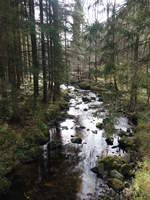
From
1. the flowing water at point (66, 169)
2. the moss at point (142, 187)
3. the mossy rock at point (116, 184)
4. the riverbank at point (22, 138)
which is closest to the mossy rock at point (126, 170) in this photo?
the mossy rock at point (116, 184)

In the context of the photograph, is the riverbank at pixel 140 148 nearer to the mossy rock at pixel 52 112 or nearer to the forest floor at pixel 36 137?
the forest floor at pixel 36 137

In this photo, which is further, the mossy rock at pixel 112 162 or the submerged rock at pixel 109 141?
the submerged rock at pixel 109 141

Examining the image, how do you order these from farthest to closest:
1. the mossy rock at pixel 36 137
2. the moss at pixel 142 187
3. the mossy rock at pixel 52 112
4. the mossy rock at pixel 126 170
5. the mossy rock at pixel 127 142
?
the mossy rock at pixel 52 112 < the mossy rock at pixel 127 142 < the mossy rock at pixel 36 137 < the mossy rock at pixel 126 170 < the moss at pixel 142 187

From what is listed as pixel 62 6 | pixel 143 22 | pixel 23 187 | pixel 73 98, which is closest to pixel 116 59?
pixel 143 22

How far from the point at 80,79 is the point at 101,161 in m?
29.9

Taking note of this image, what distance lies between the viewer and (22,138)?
9844 mm

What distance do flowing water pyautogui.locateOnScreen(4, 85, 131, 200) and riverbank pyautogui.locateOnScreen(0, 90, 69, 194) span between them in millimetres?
362

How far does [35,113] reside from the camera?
12.8m

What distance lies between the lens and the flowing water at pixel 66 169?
7.19 meters

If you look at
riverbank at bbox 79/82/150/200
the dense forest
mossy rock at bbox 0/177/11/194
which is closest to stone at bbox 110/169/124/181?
the dense forest

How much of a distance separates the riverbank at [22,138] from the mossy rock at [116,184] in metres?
3.57

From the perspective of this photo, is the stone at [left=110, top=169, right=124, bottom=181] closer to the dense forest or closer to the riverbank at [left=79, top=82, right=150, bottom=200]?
the dense forest

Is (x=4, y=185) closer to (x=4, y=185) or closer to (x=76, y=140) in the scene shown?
(x=4, y=185)

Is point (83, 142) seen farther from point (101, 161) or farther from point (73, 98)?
point (73, 98)
